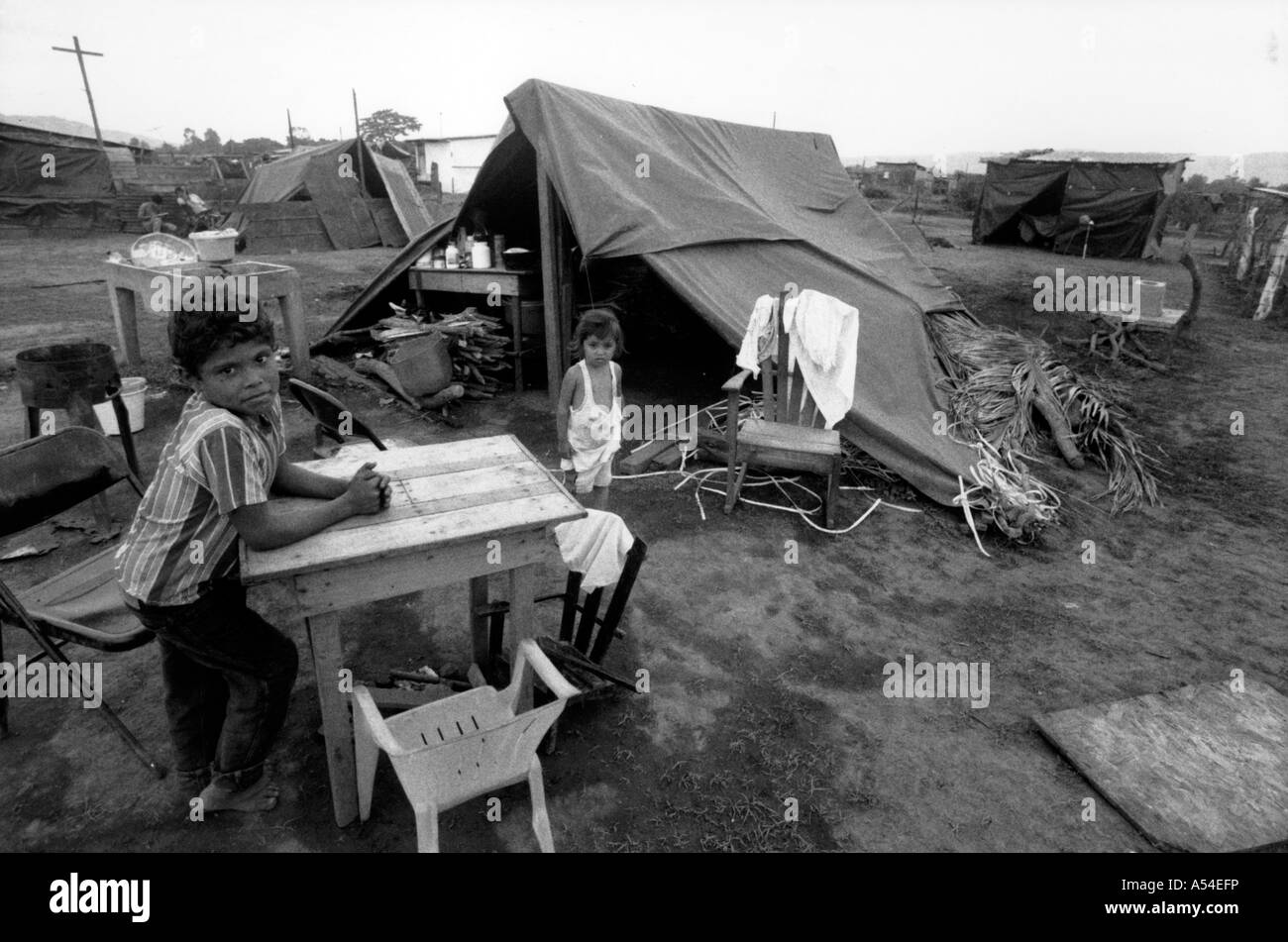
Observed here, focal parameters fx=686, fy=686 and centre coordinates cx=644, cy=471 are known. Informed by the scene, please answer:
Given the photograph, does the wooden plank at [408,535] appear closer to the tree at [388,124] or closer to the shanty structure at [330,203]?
the shanty structure at [330,203]

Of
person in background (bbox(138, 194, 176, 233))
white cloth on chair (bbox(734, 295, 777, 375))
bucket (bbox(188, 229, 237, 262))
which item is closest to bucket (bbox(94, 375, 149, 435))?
bucket (bbox(188, 229, 237, 262))

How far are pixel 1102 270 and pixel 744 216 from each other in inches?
563

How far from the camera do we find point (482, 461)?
273 centimetres

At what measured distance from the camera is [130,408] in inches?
218

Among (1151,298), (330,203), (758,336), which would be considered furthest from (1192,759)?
(330,203)

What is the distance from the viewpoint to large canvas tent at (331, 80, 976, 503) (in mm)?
5680

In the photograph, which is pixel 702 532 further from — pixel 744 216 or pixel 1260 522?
pixel 1260 522

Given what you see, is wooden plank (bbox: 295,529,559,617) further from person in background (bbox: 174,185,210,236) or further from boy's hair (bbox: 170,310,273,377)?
person in background (bbox: 174,185,210,236)

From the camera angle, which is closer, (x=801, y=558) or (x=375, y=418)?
(x=801, y=558)

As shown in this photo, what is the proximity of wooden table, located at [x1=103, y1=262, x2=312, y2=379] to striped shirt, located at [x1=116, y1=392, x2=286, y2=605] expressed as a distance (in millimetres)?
4727

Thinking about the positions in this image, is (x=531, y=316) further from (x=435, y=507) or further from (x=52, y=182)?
(x=52, y=182)
